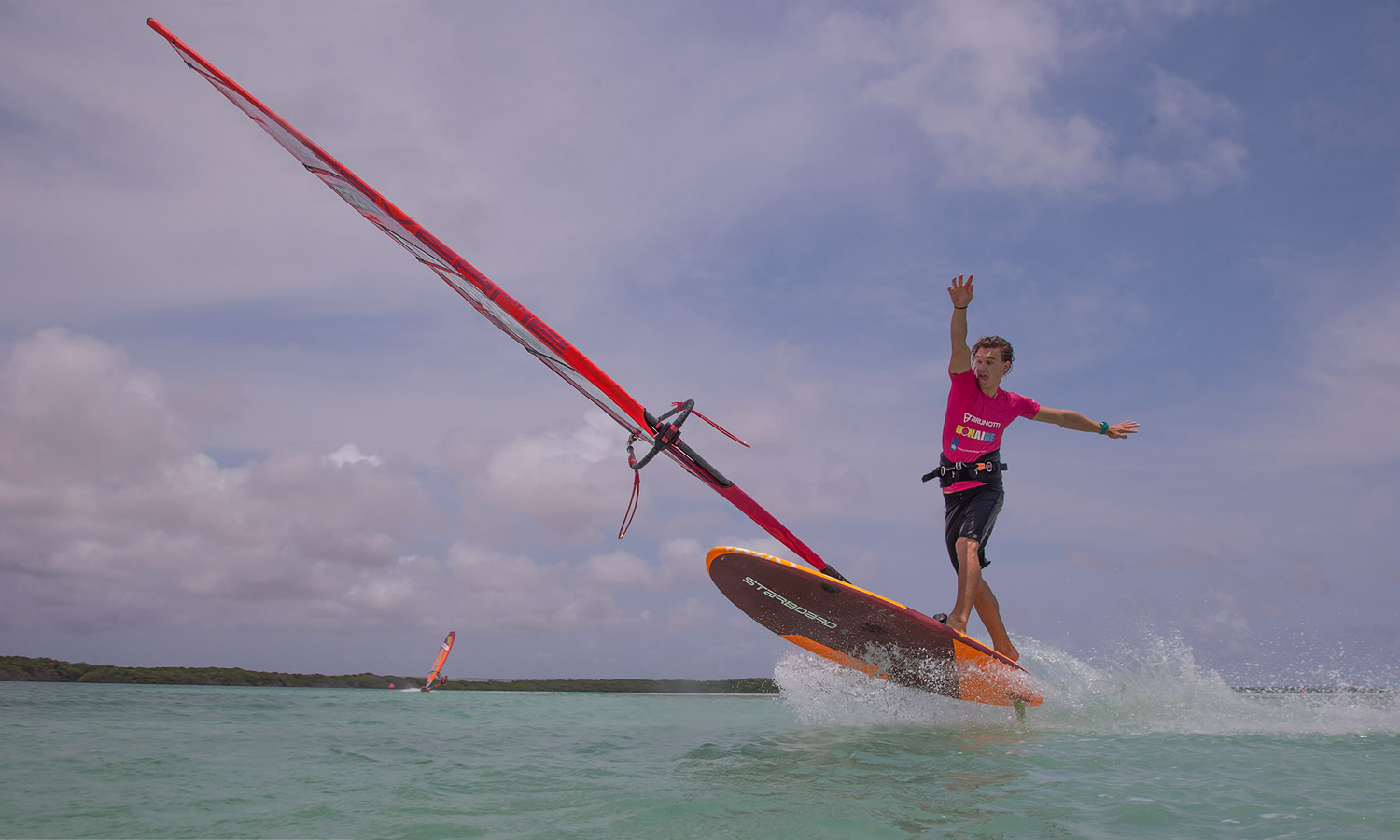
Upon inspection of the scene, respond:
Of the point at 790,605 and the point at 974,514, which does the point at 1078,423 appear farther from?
the point at 790,605

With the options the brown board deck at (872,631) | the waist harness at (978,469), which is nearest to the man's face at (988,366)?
the waist harness at (978,469)

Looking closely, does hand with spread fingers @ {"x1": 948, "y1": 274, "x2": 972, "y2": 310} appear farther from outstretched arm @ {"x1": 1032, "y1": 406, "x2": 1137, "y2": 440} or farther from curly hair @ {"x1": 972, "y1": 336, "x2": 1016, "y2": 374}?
outstretched arm @ {"x1": 1032, "y1": 406, "x2": 1137, "y2": 440}

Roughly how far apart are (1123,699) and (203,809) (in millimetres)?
7247

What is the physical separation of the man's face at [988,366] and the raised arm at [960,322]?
254mm

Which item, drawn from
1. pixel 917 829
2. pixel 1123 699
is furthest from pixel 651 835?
pixel 1123 699

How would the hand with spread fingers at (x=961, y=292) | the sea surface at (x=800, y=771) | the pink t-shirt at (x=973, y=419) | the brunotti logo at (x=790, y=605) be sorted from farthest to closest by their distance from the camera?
1. the brunotti logo at (x=790, y=605)
2. the pink t-shirt at (x=973, y=419)
3. the hand with spread fingers at (x=961, y=292)
4. the sea surface at (x=800, y=771)

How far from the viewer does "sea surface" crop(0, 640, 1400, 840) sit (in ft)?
9.74

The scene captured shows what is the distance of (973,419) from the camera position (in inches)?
255

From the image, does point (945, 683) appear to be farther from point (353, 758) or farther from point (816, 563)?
point (353, 758)

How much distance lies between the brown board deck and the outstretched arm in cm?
217

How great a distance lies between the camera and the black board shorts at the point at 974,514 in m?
6.33

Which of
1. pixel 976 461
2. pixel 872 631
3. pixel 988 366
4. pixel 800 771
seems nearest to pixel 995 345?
pixel 988 366

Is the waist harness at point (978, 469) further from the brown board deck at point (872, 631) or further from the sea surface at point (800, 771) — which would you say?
the sea surface at point (800, 771)

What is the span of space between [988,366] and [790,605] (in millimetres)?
2703
